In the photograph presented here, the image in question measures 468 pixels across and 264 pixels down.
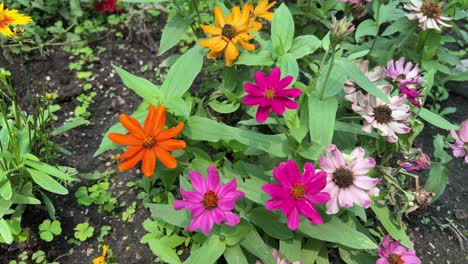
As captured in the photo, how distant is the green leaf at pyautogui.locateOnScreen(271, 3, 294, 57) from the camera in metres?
1.62

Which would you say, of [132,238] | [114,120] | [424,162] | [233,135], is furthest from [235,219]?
[114,120]

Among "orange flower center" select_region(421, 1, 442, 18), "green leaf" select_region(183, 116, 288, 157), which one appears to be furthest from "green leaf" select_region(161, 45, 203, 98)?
"orange flower center" select_region(421, 1, 442, 18)

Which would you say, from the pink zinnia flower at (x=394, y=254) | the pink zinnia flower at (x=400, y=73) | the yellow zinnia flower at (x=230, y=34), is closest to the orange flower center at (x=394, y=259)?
the pink zinnia flower at (x=394, y=254)

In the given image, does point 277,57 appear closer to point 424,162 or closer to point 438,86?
point 424,162

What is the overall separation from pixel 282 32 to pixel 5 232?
3.65 feet

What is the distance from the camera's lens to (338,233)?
141 centimetres

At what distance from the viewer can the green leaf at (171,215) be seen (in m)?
1.46

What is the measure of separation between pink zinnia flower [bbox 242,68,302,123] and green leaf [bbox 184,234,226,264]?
0.40 meters

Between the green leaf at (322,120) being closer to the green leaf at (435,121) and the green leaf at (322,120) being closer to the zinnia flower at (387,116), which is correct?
the zinnia flower at (387,116)

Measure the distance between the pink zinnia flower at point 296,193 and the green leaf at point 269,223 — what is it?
0.21 meters

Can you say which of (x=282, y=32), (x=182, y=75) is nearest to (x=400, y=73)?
(x=282, y=32)

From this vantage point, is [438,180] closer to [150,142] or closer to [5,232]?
[150,142]

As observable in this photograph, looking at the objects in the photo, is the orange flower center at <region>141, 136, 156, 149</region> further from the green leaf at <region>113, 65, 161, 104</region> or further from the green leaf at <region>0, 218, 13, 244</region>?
the green leaf at <region>0, 218, 13, 244</region>

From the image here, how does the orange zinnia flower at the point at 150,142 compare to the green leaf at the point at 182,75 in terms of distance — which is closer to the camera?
the orange zinnia flower at the point at 150,142
